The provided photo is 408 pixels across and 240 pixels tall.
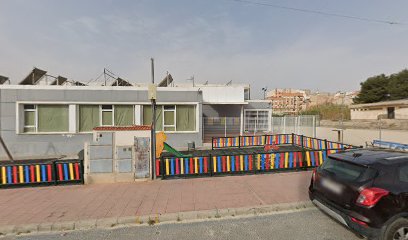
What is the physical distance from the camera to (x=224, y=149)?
1480 centimetres

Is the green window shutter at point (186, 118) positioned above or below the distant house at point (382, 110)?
below

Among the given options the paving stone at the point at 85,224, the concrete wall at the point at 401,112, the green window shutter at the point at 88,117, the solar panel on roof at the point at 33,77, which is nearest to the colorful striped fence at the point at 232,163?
the paving stone at the point at 85,224

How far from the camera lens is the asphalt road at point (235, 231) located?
165 inches

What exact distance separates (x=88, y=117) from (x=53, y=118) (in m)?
2.09

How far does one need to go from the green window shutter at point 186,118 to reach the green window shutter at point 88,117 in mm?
5264

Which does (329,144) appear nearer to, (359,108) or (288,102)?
(359,108)

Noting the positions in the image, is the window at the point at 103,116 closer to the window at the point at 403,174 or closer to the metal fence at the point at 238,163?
the metal fence at the point at 238,163

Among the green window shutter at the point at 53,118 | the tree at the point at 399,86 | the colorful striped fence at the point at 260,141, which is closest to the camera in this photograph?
the green window shutter at the point at 53,118

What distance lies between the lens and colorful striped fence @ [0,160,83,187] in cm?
716

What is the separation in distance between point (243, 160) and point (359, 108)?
4601 cm

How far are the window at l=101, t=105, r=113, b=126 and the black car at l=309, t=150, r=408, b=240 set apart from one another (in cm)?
1315

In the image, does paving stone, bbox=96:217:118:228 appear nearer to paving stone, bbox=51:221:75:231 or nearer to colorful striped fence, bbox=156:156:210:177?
paving stone, bbox=51:221:75:231

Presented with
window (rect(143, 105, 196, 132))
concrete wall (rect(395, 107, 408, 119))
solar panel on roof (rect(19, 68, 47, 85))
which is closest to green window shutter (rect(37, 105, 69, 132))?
solar panel on roof (rect(19, 68, 47, 85))

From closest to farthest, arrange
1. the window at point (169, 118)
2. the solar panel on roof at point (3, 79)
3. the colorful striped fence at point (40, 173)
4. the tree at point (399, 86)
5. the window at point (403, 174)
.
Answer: the window at point (403, 174) → the colorful striped fence at point (40, 173) → the solar panel on roof at point (3, 79) → the window at point (169, 118) → the tree at point (399, 86)
